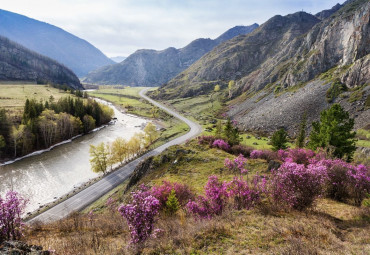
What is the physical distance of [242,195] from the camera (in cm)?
1473

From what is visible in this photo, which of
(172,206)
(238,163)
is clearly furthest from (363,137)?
(172,206)

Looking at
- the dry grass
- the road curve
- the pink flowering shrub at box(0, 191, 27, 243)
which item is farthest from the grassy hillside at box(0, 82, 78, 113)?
the dry grass

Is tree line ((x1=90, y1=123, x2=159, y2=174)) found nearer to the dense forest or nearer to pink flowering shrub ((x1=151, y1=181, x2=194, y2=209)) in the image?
the dense forest

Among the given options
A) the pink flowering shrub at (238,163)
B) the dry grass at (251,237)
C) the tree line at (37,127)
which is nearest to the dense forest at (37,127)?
the tree line at (37,127)

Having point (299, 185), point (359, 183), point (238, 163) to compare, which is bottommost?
point (359, 183)

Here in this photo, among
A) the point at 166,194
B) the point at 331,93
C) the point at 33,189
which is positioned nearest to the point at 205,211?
the point at 166,194

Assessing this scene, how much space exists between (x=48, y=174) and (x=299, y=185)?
72.9m

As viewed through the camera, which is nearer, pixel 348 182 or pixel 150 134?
pixel 348 182

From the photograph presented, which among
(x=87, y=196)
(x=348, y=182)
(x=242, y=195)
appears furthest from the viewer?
(x=87, y=196)

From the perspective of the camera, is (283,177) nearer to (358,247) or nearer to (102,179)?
(358,247)

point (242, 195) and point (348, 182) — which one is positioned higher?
point (348, 182)

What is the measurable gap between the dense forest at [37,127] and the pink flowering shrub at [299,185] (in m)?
91.6

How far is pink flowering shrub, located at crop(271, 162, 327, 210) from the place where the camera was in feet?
42.2

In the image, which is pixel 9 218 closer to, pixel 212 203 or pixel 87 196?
pixel 212 203
